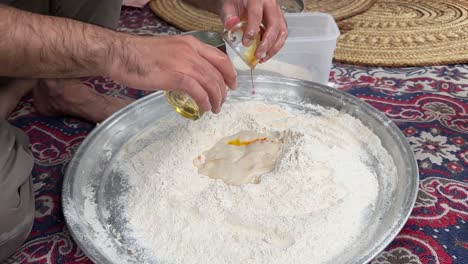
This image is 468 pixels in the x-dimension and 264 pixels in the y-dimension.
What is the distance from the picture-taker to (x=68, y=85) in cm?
139

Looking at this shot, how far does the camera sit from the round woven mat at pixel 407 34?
164 centimetres

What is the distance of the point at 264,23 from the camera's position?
1110 mm

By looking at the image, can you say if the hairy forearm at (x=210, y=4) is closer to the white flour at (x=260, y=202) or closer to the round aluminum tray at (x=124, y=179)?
the round aluminum tray at (x=124, y=179)

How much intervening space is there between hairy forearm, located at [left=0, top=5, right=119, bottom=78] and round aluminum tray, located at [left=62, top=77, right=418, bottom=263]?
0.83ft

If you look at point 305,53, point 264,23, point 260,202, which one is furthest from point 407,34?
point 260,202

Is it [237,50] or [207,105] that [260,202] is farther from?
[237,50]

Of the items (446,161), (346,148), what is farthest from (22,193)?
(446,161)

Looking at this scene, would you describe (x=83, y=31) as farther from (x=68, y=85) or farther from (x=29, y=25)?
(x=68, y=85)

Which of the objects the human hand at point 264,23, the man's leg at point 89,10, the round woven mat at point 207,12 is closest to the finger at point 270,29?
the human hand at point 264,23

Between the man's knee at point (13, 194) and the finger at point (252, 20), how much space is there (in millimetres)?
502

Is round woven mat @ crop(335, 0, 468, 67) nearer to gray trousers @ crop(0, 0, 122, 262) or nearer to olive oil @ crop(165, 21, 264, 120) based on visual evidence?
olive oil @ crop(165, 21, 264, 120)

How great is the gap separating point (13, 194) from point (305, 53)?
80 cm

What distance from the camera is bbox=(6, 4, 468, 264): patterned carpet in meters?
1.00

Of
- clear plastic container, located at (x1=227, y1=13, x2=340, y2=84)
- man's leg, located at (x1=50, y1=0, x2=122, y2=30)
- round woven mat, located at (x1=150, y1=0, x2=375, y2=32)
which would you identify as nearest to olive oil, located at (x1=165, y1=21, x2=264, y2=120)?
clear plastic container, located at (x1=227, y1=13, x2=340, y2=84)
